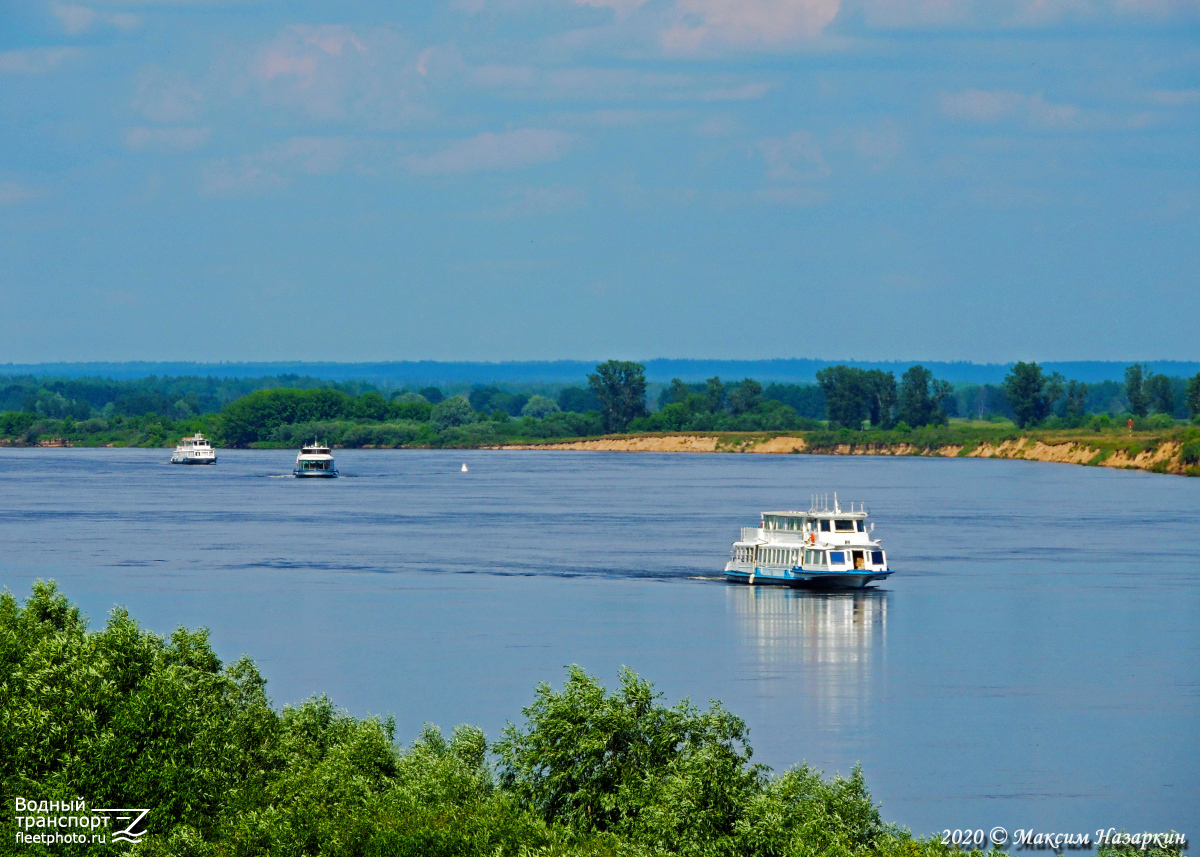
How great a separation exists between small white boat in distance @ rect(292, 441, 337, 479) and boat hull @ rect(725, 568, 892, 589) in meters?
98.1

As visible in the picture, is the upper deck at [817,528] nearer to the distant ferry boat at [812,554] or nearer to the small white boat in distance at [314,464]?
the distant ferry boat at [812,554]

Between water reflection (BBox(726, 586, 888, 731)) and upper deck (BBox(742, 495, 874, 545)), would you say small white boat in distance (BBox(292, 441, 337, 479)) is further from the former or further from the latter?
water reflection (BBox(726, 586, 888, 731))

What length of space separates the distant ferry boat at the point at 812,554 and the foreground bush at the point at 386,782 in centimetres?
4144

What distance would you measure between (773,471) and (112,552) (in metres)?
107

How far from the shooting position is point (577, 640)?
2323 inches

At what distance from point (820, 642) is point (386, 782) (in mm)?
31867

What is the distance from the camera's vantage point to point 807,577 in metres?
75.6

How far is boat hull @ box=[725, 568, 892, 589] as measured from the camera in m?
74.4

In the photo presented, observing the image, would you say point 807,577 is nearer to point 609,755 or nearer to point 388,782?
point 609,755

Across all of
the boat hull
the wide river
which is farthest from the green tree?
the boat hull

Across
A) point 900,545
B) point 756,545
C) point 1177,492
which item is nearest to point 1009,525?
point 900,545

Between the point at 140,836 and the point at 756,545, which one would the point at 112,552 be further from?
the point at 140,836

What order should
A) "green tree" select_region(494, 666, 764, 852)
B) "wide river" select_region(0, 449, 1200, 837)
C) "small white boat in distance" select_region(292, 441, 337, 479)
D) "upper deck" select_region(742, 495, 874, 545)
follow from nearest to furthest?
"green tree" select_region(494, 666, 764, 852), "wide river" select_region(0, 449, 1200, 837), "upper deck" select_region(742, 495, 874, 545), "small white boat in distance" select_region(292, 441, 337, 479)

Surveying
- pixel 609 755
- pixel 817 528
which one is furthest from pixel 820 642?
pixel 609 755
